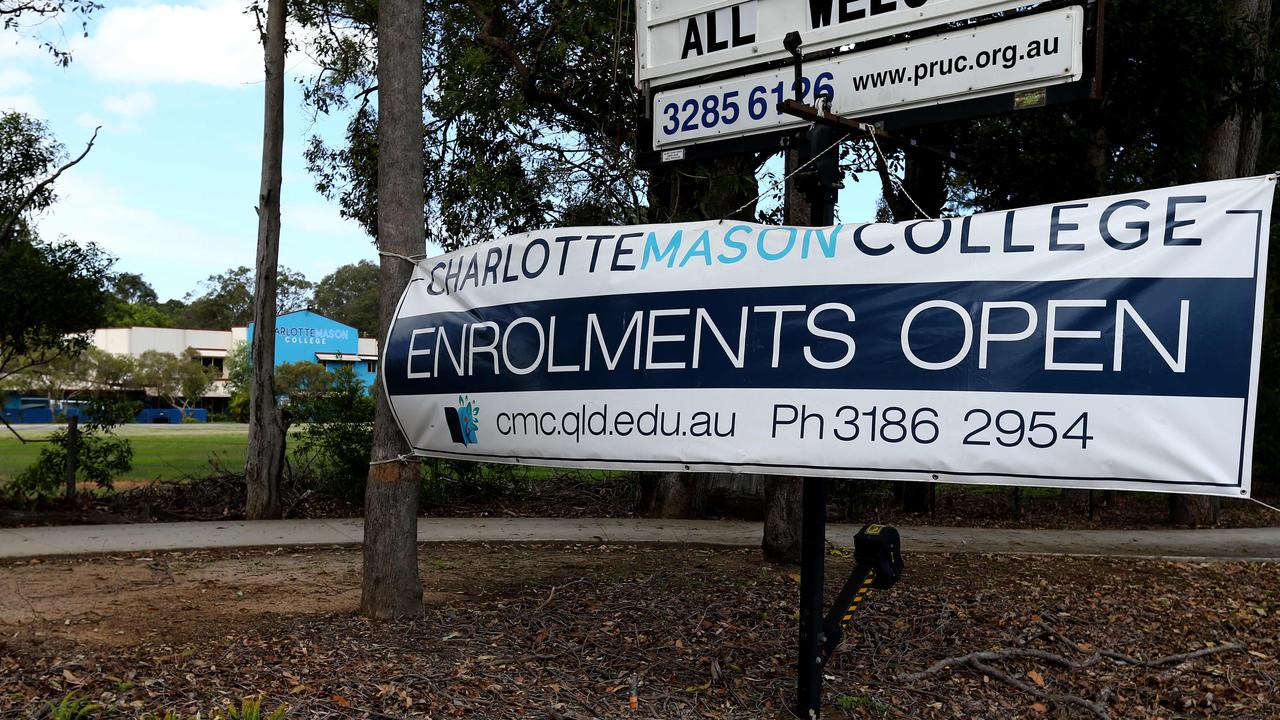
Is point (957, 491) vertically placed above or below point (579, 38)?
below

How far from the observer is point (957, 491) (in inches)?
656

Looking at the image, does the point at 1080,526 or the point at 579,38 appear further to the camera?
the point at 1080,526

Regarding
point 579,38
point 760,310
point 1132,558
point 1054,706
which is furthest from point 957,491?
point 760,310

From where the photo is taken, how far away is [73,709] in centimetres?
459

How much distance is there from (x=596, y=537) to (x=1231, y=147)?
9.28 metres

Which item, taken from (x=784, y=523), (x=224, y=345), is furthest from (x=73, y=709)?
(x=224, y=345)

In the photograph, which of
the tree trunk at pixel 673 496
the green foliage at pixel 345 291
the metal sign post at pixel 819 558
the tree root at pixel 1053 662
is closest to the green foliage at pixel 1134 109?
the tree trunk at pixel 673 496

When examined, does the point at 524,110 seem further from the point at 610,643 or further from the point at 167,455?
the point at 167,455

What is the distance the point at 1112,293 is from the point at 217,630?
519cm

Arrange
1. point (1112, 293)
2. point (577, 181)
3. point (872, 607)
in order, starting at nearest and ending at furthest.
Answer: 1. point (1112, 293)
2. point (872, 607)
3. point (577, 181)

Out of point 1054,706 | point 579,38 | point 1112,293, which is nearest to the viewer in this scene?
point 1112,293

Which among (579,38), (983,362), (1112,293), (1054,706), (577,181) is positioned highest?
(579,38)

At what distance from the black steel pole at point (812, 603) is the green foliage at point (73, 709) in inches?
127

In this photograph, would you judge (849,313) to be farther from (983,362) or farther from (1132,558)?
(1132,558)
